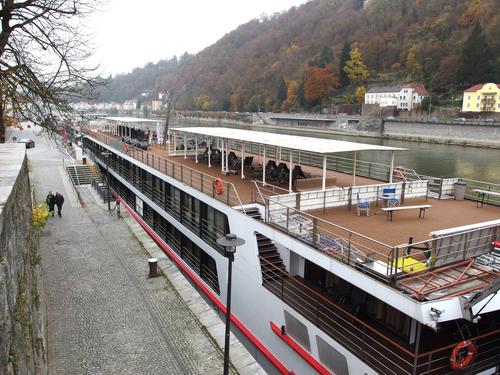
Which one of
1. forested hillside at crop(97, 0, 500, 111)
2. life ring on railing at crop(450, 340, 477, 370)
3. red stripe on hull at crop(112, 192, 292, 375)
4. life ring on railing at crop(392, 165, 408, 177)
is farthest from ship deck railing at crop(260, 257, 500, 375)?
forested hillside at crop(97, 0, 500, 111)

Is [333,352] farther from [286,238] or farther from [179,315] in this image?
[179,315]

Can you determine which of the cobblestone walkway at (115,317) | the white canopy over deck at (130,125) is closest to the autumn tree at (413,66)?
the white canopy over deck at (130,125)

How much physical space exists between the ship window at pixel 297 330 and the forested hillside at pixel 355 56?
63.4 metres

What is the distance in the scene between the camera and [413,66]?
108938 millimetres

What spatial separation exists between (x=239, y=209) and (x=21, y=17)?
6630 millimetres

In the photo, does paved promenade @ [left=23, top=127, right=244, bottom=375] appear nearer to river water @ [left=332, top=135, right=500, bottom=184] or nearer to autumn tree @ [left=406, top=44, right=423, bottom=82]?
river water @ [left=332, top=135, right=500, bottom=184]

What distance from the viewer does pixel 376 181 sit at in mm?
14711

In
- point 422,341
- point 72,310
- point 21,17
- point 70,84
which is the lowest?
point 72,310

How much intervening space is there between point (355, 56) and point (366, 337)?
395ft

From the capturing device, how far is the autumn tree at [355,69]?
117 m

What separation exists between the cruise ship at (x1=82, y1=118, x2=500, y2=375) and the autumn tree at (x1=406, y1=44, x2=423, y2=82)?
338ft

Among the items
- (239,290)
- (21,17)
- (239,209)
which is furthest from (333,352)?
(21,17)

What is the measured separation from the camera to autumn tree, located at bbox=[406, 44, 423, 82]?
105569mm

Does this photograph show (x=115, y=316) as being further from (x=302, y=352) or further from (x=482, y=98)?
(x=482, y=98)
